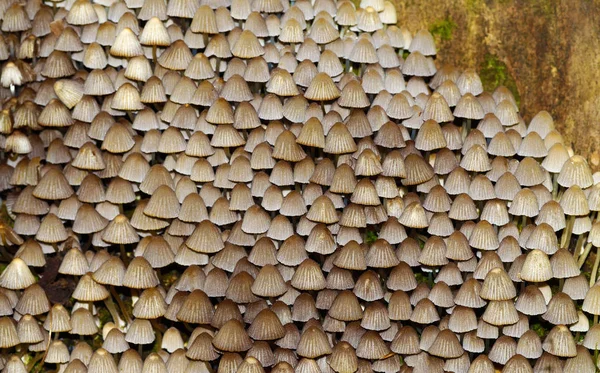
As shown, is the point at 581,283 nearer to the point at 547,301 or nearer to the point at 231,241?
the point at 547,301

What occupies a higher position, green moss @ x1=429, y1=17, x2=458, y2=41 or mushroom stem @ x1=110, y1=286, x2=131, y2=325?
green moss @ x1=429, y1=17, x2=458, y2=41

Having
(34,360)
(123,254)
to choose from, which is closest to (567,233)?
(123,254)

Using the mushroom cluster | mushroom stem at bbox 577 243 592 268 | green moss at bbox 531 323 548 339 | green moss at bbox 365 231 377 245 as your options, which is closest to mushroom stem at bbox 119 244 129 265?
the mushroom cluster

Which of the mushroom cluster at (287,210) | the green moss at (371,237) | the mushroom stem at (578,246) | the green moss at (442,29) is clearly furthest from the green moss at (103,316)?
the mushroom stem at (578,246)

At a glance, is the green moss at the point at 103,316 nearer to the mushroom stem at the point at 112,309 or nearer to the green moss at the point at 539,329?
the mushroom stem at the point at 112,309

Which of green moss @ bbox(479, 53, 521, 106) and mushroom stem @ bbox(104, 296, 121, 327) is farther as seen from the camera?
green moss @ bbox(479, 53, 521, 106)

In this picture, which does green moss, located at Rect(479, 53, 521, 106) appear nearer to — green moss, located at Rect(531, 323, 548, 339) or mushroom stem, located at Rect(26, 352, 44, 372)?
green moss, located at Rect(531, 323, 548, 339)

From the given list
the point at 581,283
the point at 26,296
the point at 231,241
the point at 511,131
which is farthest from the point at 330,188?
the point at 26,296
